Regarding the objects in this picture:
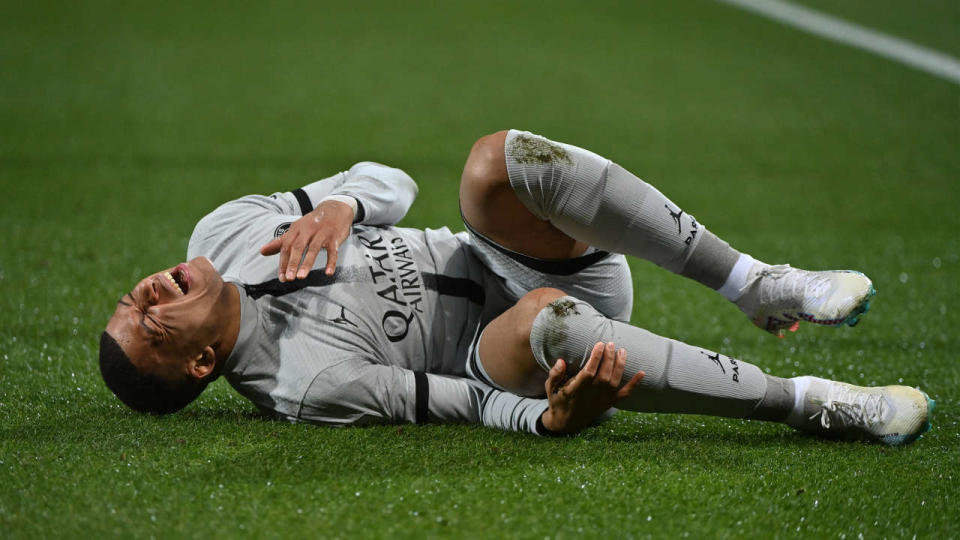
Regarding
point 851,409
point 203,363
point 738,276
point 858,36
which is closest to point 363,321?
point 203,363

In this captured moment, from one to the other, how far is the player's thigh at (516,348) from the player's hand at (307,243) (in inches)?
12.9

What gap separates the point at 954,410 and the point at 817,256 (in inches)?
60.2

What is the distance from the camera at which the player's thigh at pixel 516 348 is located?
195cm

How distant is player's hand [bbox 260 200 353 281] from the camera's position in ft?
6.61

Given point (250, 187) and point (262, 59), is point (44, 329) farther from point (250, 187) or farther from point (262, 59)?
point (262, 59)

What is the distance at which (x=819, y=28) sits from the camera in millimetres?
8680

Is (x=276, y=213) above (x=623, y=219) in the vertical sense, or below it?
below

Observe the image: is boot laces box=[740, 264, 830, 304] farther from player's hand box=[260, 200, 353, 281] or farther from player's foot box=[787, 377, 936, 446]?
player's hand box=[260, 200, 353, 281]

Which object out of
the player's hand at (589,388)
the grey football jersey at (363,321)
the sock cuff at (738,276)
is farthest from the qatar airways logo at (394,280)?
the sock cuff at (738,276)

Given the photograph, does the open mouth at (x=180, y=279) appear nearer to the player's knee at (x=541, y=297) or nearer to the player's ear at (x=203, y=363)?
the player's ear at (x=203, y=363)

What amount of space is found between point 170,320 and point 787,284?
43.5 inches

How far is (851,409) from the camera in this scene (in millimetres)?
2057

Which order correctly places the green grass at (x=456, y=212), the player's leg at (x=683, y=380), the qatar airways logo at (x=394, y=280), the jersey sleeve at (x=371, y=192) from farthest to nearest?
the jersey sleeve at (x=371, y=192) < the qatar airways logo at (x=394, y=280) < the player's leg at (x=683, y=380) < the green grass at (x=456, y=212)

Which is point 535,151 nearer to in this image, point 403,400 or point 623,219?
point 623,219
